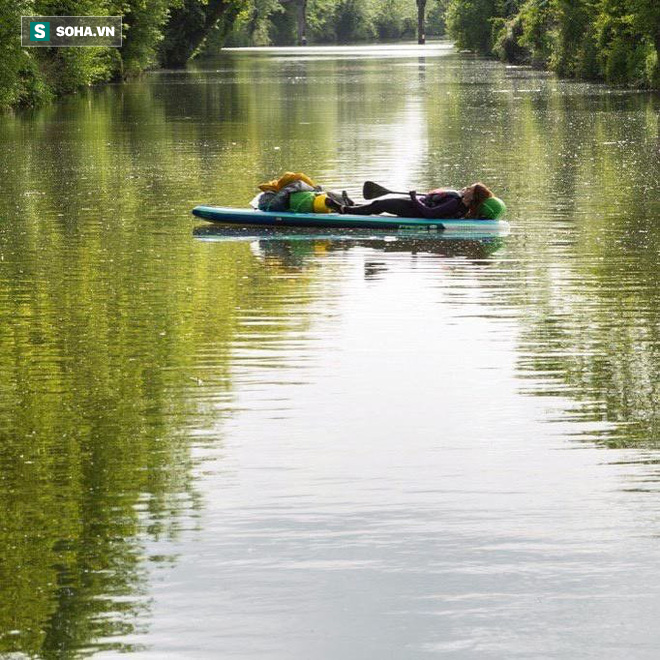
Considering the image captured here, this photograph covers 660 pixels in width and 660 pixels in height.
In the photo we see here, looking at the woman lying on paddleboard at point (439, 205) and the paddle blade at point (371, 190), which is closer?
the woman lying on paddleboard at point (439, 205)

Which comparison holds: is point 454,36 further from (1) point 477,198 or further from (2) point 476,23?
(1) point 477,198

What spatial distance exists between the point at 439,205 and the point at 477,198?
0.46m

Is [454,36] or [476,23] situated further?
[454,36]

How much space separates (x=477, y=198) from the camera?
1762 cm

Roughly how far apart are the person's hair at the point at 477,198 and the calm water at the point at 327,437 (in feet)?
1.77

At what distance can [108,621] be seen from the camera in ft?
21.1

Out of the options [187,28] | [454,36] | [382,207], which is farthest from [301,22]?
[382,207]

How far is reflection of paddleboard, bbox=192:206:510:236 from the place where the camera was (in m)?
17.3

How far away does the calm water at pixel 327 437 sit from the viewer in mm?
6492

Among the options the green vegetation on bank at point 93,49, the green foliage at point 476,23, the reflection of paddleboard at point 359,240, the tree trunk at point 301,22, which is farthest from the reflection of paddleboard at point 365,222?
the tree trunk at point 301,22

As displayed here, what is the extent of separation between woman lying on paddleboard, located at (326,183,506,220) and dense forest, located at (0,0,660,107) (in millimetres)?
25777

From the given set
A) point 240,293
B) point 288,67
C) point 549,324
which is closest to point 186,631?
point 549,324

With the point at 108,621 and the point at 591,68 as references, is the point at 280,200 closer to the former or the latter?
the point at 108,621

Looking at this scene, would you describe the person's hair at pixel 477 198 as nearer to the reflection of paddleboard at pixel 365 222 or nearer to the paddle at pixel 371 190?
the reflection of paddleboard at pixel 365 222
